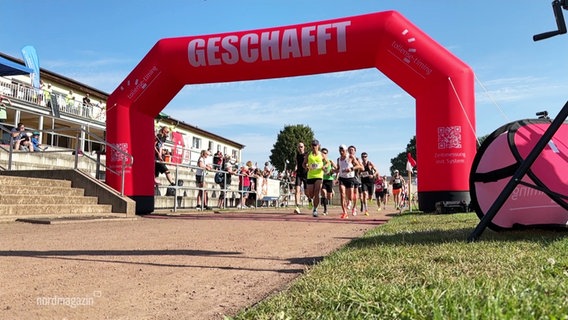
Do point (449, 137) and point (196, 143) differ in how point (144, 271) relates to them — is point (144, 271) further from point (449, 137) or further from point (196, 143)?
point (196, 143)

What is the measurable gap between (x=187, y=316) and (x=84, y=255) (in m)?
2.39

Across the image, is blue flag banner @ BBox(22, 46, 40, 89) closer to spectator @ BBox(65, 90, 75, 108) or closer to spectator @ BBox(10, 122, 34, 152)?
spectator @ BBox(65, 90, 75, 108)

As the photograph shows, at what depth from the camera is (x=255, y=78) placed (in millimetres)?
10953

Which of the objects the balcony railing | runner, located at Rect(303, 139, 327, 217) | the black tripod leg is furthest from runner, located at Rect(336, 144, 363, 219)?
the balcony railing

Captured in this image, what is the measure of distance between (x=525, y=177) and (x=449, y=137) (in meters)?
5.23

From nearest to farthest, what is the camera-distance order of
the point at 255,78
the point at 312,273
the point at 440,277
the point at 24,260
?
the point at 440,277 → the point at 312,273 → the point at 24,260 → the point at 255,78

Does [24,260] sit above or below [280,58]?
below

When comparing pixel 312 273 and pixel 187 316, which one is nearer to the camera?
pixel 187 316

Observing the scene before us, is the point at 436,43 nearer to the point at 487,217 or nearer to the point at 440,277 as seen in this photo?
the point at 487,217

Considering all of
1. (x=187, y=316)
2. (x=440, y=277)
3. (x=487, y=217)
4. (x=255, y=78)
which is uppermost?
(x=255, y=78)

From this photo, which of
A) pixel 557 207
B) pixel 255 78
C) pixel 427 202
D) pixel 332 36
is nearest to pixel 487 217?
pixel 557 207

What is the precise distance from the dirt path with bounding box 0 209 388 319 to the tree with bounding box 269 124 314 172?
6473 cm

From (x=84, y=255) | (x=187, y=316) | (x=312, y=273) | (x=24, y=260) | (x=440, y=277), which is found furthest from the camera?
(x=84, y=255)

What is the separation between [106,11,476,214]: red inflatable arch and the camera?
9555mm
